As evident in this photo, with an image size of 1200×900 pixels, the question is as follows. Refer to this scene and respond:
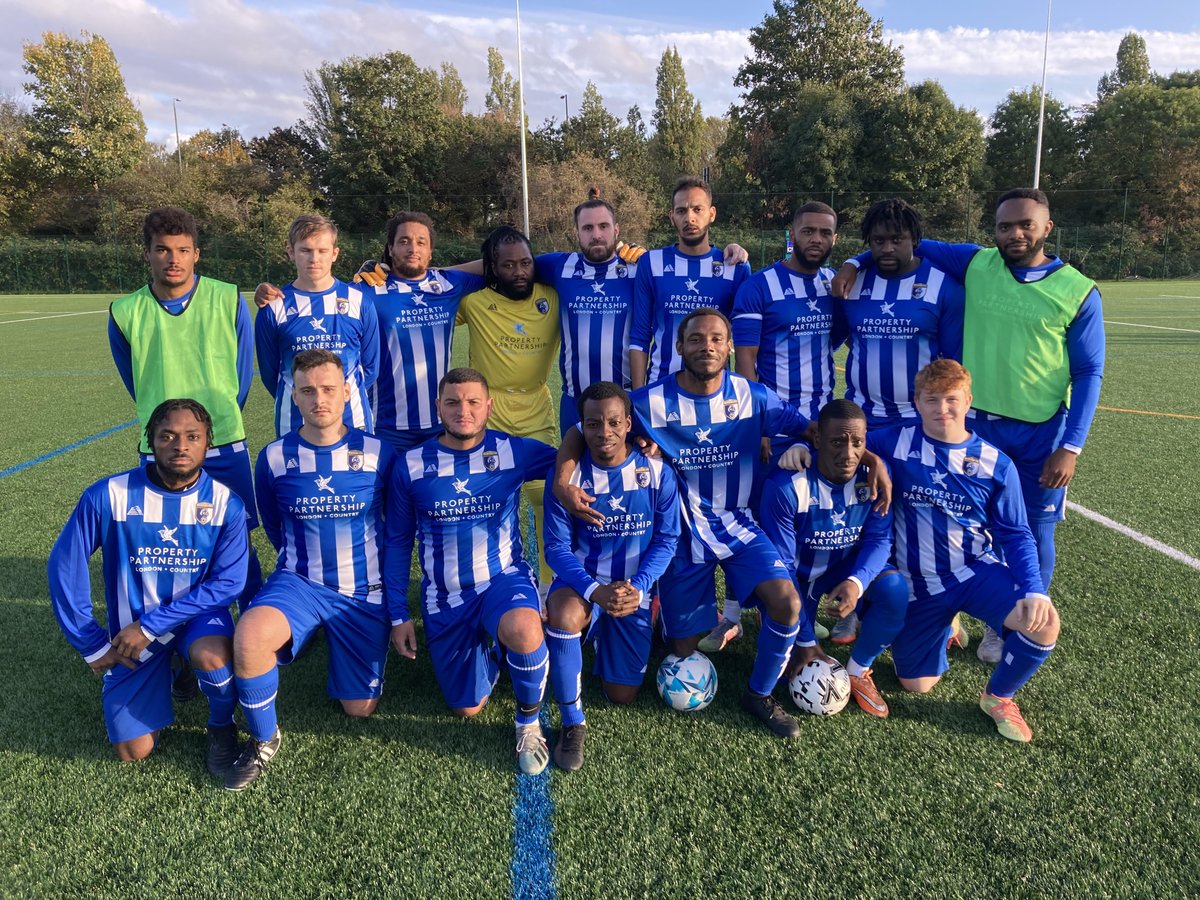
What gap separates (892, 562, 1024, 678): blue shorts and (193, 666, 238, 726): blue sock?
2.48m

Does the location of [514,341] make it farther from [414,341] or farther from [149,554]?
[149,554]

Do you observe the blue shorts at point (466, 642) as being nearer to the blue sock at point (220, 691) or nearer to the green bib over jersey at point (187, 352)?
the blue sock at point (220, 691)

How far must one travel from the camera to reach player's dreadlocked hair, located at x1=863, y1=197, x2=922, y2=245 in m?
3.39

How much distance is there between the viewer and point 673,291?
3.74 metres

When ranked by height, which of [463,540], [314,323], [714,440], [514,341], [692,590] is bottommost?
[692,590]

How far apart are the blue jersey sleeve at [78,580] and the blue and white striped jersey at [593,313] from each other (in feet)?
6.98

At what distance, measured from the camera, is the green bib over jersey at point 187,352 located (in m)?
3.29

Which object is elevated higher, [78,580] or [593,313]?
[593,313]

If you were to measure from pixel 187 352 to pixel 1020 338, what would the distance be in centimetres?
350

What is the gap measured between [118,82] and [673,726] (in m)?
45.2

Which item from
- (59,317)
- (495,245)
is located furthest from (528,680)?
(59,317)

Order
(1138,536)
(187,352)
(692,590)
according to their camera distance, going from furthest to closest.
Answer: (1138,536) → (187,352) → (692,590)

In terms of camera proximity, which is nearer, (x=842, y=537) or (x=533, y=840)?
(x=533, y=840)

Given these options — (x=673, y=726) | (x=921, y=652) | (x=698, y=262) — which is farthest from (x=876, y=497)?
(x=698, y=262)
